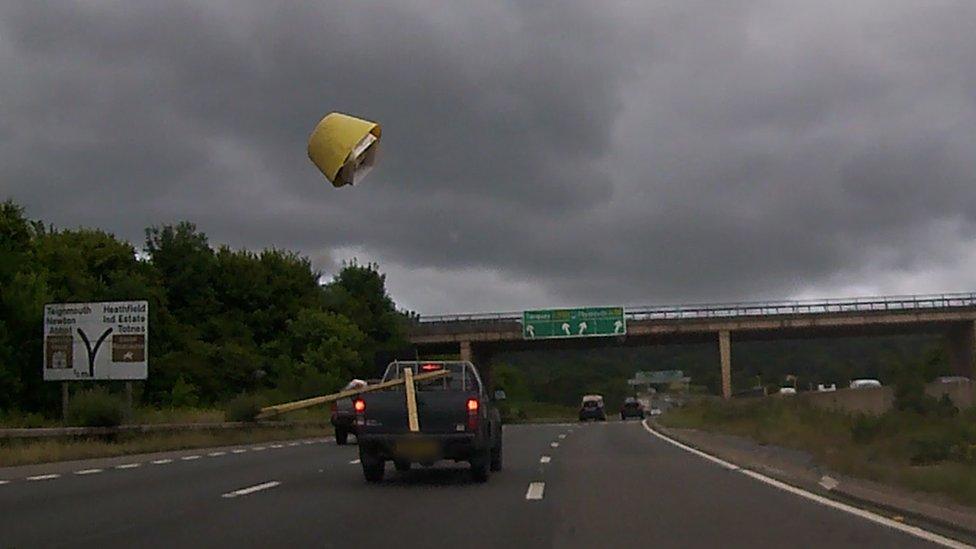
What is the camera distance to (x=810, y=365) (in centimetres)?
10300

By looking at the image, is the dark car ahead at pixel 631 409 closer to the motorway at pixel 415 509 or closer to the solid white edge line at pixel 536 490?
the motorway at pixel 415 509

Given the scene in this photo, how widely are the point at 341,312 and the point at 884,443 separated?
66.5 m

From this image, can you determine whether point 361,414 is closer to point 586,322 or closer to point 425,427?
point 425,427

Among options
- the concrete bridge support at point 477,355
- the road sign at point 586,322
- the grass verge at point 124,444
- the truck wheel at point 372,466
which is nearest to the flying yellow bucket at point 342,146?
the truck wheel at point 372,466

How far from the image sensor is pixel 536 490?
17.0 metres

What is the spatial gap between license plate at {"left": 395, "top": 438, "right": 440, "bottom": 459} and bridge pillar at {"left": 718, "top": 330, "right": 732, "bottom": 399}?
64.9 m

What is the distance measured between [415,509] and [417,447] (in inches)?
133

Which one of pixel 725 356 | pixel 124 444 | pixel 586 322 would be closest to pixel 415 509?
pixel 124 444

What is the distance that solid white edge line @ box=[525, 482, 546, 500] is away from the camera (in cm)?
1604

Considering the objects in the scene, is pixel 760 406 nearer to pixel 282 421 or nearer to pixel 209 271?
pixel 282 421

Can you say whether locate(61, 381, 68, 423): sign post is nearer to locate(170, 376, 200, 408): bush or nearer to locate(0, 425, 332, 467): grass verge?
locate(0, 425, 332, 467): grass verge

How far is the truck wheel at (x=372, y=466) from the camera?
59.6ft

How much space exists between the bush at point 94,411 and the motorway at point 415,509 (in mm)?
8534

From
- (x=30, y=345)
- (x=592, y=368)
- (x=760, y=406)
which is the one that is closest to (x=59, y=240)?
(x=30, y=345)
